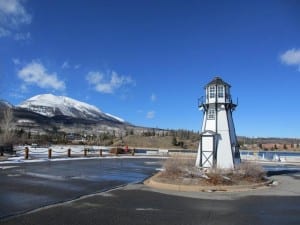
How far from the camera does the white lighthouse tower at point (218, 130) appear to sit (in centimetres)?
2588

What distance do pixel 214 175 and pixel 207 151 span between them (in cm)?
648

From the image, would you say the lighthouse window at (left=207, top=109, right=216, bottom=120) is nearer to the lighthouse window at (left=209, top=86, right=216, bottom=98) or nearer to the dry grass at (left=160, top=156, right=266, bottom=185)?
the lighthouse window at (left=209, top=86, right=216, bottom=98)

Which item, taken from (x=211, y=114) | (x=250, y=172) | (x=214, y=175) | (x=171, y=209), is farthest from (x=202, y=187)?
(x=211, y=114)

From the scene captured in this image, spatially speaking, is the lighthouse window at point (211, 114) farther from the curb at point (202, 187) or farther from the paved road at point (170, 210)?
the paved road at point (170, 210)

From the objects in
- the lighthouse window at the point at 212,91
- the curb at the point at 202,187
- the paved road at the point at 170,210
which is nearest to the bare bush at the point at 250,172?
the curb at the point at 202,187

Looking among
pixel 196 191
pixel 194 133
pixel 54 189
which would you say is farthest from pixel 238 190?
pixel 194 133

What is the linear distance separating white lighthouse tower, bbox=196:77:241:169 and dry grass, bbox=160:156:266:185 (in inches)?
118

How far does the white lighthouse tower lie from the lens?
25875 millimetres

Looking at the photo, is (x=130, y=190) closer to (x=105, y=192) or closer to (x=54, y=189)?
(x=105, y=192)

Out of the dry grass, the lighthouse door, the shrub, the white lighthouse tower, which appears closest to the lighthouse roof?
the white lighthouse tower

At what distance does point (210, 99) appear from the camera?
2661cm

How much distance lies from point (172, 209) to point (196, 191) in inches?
198

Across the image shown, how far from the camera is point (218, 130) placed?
1024 inches

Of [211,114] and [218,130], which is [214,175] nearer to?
[218,130]
